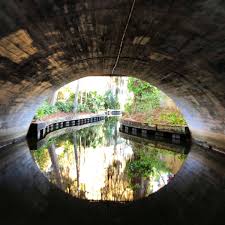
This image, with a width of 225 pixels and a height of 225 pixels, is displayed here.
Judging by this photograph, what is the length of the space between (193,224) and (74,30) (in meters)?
4.80

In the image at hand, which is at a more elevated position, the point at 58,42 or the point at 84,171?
the point at 58,42

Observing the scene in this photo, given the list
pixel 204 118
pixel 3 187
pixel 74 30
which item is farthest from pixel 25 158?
pixel 204 118

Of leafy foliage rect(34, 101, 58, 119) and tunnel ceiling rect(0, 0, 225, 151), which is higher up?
tunnel ceiling rect(0, 0, 225, 151)

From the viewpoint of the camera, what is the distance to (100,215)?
5.12m

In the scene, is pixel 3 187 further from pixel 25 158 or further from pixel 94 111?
pixel 94 111

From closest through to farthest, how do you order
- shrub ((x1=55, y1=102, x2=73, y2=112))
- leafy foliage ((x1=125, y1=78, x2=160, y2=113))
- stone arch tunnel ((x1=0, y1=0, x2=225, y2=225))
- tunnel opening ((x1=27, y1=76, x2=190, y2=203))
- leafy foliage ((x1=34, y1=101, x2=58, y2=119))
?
stone arch tunnel ((x1=0, y1=0, x2=225, y2=225))
tunnel opening ((x1=27, y1=76, x2=190, y2=203))
leafy foliage ((x1=34, y1=101, x2=58, y2=119))
leafy foliage ((x1=125, y1=78, x2=160, y2=113))
shrub ((x1=55, y1=102, x2=73, y2=112))

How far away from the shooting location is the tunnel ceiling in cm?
492

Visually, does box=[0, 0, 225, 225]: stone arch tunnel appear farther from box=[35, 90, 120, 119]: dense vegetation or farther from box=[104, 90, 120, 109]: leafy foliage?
box=[104, 90, 120, 109]: leafy foliage

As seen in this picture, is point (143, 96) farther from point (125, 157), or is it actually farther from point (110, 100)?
point (110, 100)

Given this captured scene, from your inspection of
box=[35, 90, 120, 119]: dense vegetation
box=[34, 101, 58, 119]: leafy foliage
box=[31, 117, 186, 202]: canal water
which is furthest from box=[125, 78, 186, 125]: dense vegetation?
box=[35, 90, 120, 119]: dense vegetation

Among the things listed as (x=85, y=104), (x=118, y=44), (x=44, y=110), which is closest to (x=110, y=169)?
(x=118, y=44)

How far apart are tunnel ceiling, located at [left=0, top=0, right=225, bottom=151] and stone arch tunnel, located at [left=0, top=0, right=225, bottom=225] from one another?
0.07 ft

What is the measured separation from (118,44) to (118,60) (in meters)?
2.52

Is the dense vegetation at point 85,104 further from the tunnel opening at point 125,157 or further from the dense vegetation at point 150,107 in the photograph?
the dense vegetation at point 150,107
